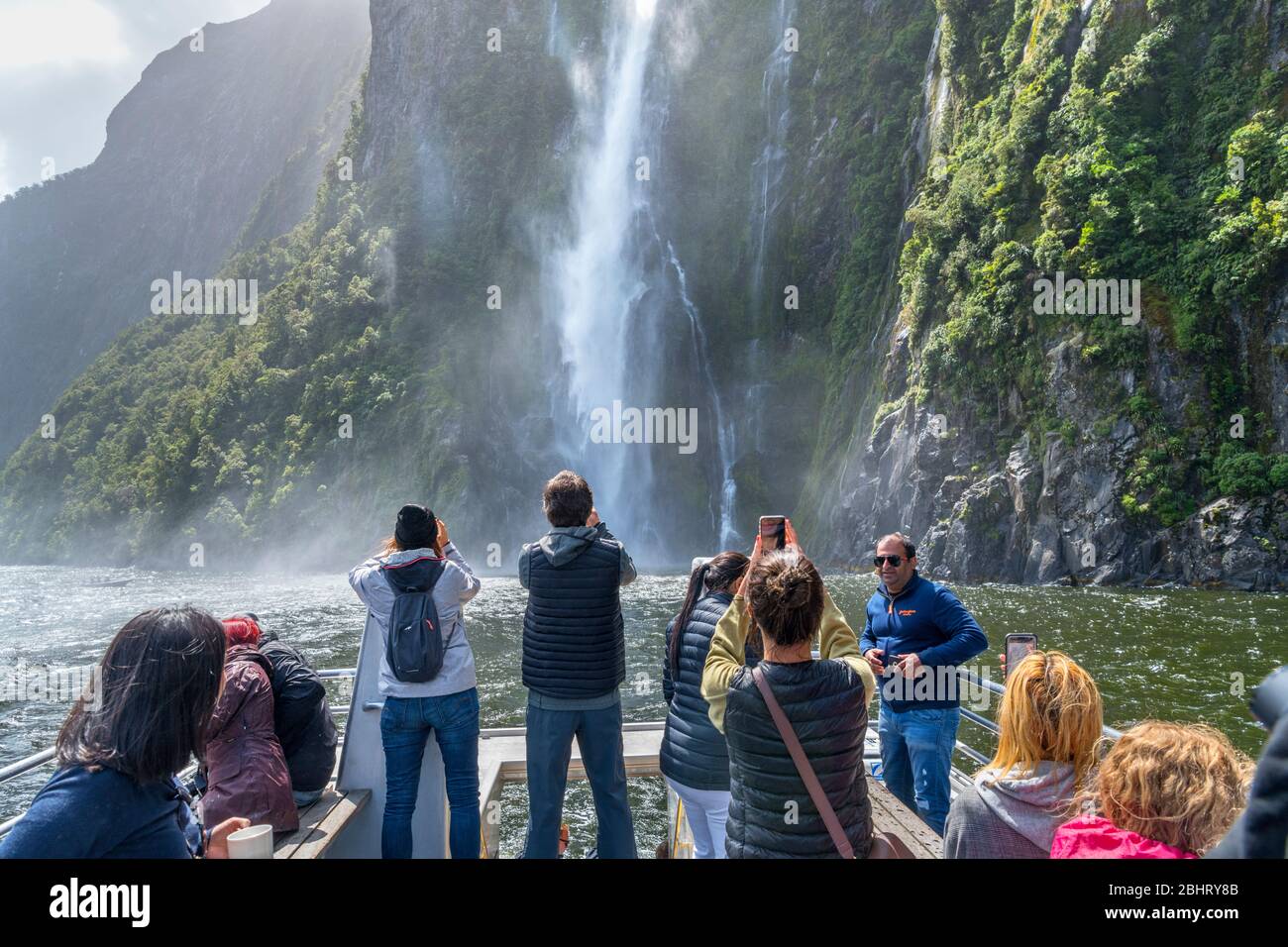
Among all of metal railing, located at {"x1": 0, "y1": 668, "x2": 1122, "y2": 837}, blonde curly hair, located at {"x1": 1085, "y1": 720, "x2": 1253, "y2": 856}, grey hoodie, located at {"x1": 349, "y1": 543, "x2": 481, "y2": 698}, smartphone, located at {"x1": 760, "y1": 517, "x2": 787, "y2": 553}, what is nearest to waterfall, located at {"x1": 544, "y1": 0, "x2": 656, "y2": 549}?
metal railing, located at {"x1": 0, "y1": 668, "x2": 1122, "y2": 837}

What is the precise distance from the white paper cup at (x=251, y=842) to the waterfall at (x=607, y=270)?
129 feet

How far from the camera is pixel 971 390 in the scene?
1156 inches

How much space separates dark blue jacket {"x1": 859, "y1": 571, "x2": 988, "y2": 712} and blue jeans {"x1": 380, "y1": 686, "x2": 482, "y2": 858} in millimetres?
2330

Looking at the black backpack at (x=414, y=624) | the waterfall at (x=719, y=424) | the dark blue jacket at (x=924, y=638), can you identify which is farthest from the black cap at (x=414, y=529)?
the waterfall at (x=719, y=424)

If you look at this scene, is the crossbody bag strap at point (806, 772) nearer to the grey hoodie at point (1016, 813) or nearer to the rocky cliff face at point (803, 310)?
the grey hoodie at point (1016, 813)

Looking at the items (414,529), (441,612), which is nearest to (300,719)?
(441,612)

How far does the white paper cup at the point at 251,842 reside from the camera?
267 centimetres

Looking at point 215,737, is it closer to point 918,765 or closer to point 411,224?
point 918,765

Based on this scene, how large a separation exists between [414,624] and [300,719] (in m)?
0.72

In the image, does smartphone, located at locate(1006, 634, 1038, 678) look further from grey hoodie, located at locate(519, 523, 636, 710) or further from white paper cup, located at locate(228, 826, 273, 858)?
white paper cup, located at locate(228, 826, 273, 858)

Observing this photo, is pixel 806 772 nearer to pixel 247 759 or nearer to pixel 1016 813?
pixel 1016 813
